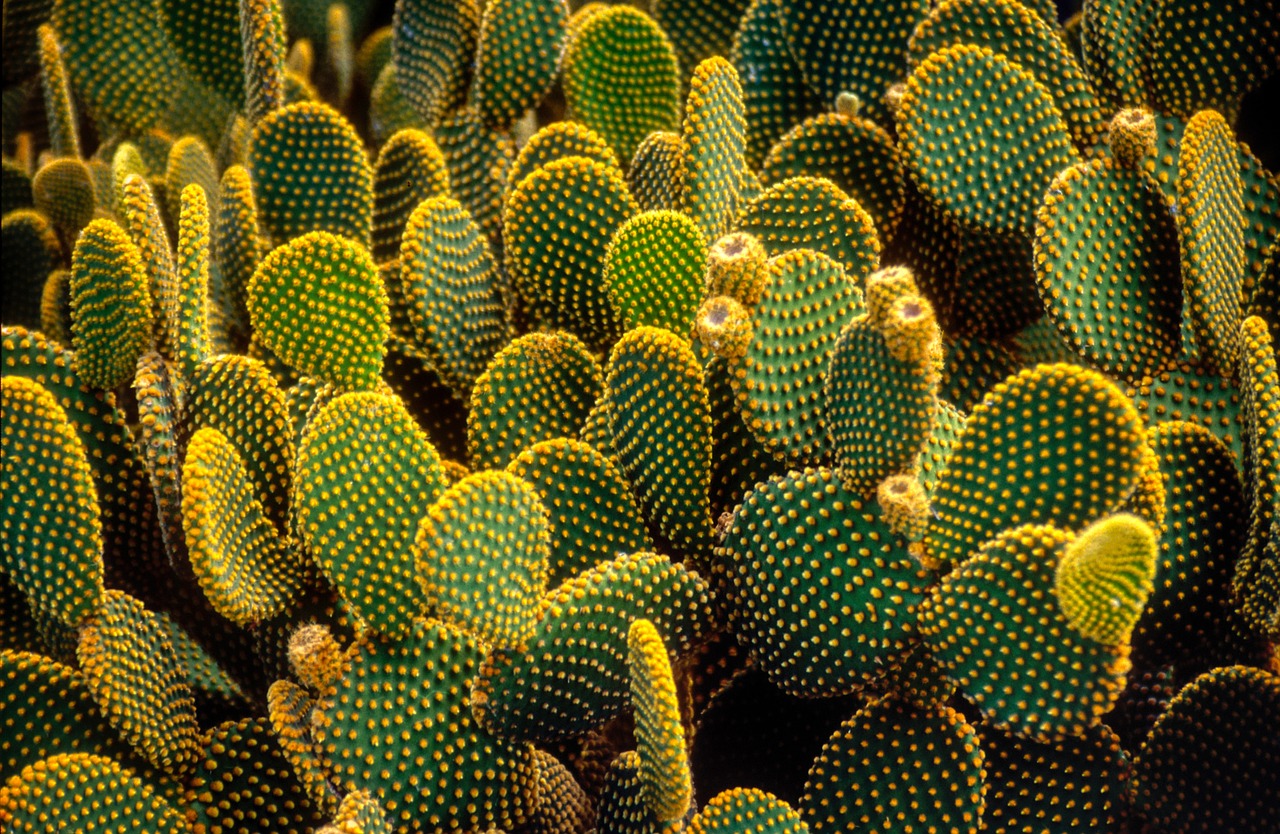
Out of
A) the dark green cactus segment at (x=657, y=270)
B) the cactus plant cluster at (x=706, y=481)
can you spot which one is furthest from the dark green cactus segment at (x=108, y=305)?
the dark green cactus segment at (x=657, y=270)

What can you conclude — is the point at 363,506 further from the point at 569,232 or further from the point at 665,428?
the point at 569,232

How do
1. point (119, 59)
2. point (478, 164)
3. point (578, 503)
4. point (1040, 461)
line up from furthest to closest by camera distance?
point (119, 59) → point (478, 164) → point (578, 503) → point (1040, 461)

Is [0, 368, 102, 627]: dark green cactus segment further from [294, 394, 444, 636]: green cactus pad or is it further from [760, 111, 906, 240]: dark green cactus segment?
[760, 111, 906, 240]: dark green cactus segment

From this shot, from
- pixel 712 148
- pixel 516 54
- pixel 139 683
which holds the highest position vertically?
pixel 516 54

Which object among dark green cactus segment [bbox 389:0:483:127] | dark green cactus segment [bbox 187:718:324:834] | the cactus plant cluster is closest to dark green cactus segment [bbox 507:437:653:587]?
the cactus plant cluster

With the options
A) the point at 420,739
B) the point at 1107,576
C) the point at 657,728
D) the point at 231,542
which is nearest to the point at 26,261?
the point at 231,542

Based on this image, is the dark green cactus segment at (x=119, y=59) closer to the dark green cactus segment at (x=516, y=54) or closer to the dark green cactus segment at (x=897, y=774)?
the dark green cactus segment at (x=516, y=54)

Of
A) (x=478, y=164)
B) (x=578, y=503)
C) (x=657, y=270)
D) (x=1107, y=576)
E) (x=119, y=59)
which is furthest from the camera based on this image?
(x=119, y=59)
